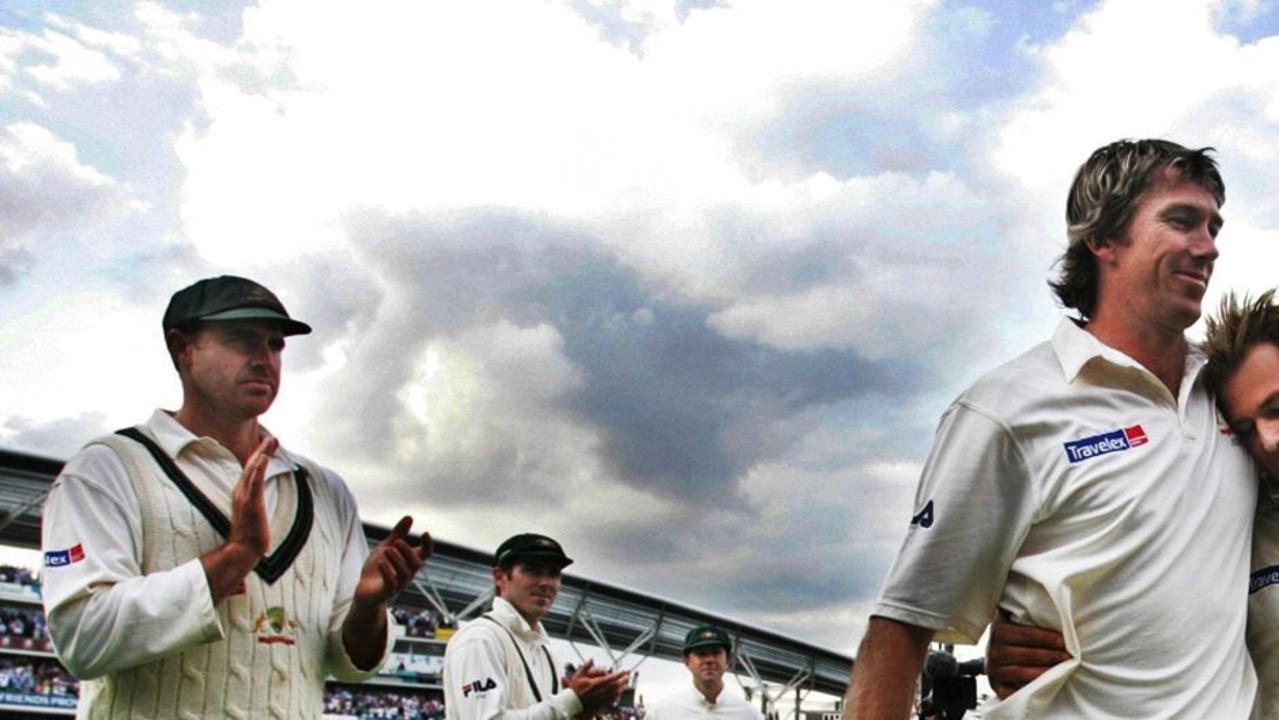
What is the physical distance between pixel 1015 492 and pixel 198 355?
88.2 inches

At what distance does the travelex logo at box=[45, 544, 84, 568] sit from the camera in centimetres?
330

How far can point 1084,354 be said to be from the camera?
296cm

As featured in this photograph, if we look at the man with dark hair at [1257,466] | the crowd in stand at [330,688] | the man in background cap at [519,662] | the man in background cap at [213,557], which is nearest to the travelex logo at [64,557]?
the man in background cap at [213,557]

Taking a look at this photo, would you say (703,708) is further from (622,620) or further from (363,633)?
(622,620)

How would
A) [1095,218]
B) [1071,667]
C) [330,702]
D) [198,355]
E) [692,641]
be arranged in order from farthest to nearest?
[330,702] < [692,641] < [198,355] < [1095,218] < [1071,667]

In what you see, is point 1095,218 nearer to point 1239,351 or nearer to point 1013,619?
point 1239,351

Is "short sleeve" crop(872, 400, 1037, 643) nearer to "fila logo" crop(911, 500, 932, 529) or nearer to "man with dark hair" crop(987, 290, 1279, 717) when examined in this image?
"fila logo" crop(911, 500, 932, 529)

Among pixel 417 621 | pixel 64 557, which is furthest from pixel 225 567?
pixel 417 621

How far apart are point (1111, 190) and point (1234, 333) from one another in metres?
0.44

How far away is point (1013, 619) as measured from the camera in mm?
2852

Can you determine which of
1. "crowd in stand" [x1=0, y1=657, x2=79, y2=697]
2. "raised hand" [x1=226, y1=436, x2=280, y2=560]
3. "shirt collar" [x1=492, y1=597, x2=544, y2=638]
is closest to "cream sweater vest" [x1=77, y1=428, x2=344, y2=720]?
"raised hand" [x1=226, y1=436, x2=280, y2=560]

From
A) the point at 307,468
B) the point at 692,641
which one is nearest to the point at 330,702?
the point at 692,641

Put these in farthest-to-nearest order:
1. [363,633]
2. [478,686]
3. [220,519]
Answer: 1. [478,686]
2. [363,633]
3. [220,519]

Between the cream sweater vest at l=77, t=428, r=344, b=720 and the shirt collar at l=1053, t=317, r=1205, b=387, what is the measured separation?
2.11 metres
